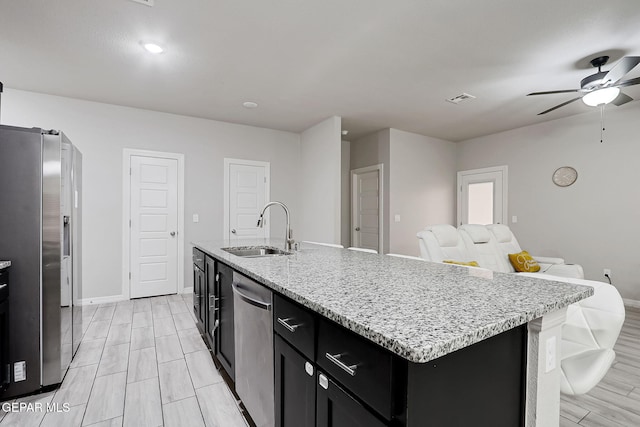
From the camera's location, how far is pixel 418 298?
1.01 m

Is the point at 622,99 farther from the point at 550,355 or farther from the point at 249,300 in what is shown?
the point at 249,300

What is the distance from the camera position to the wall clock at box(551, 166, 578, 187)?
4590mm

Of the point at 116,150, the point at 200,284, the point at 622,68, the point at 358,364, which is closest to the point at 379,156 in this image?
the point at 622,68

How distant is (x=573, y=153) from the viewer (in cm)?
459

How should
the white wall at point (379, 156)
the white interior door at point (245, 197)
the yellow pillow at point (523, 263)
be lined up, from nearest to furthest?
the yellow pillow at point (523, 263)
the white interior door at point (245, 197)
the white wall at point (379, 156)

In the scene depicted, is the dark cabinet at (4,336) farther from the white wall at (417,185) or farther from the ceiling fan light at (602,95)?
the ceiling fan light at (602,95)

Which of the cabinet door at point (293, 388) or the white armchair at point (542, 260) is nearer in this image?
the cabinet door at point (293, 388)

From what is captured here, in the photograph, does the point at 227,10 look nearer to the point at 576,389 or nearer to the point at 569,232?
the point at 576,389

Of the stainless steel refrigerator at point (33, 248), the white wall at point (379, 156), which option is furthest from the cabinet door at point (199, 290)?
the white wall at point (379, 156)

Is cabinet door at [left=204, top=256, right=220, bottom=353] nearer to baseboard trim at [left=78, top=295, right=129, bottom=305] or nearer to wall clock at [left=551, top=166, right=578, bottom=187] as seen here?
baseboard trim at [left=78, top=295, right=129, bottom=305]

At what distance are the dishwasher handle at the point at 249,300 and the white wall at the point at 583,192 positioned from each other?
16.7 feet

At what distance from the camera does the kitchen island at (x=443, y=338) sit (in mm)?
704

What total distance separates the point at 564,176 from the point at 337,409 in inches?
212

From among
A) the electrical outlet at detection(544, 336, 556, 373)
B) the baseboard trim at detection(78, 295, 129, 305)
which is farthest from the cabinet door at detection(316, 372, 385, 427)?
the baseboard trim at detection(78, 295, 129, 305)
